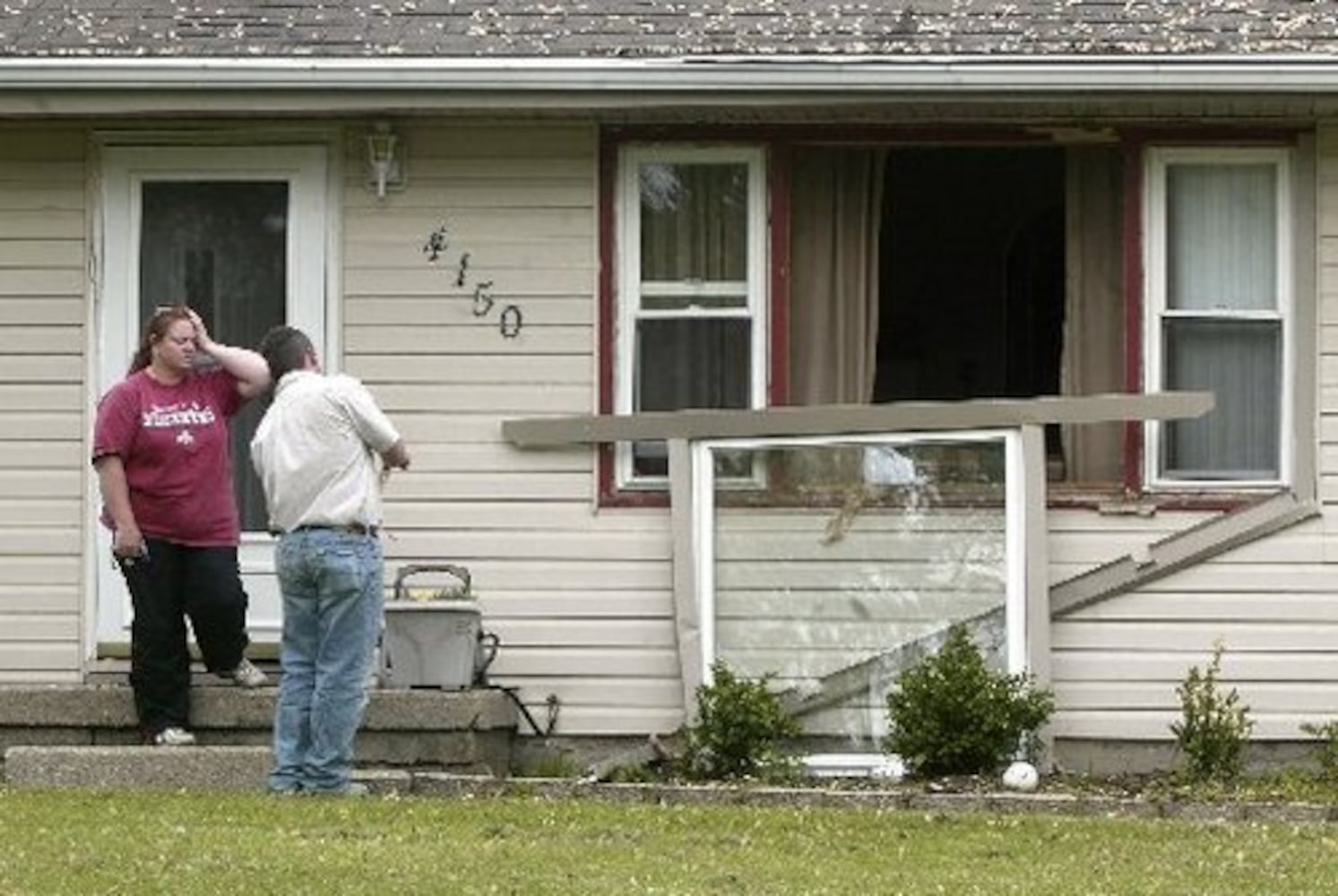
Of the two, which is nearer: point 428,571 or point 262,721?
point 262,721

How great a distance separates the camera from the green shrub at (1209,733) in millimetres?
14312

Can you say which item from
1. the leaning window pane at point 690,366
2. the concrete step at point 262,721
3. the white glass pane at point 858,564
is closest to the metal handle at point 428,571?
the concrete step at point 262,721

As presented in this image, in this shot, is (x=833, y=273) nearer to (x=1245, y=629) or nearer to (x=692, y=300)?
(x=692, y=300)

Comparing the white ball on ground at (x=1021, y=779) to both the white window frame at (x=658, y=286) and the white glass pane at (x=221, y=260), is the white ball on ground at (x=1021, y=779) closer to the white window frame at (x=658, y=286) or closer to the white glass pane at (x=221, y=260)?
the white window frame at (x=658, y=286)

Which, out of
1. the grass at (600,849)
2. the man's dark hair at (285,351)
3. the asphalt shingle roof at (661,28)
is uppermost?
the asphalt shingle roof at (661,28)

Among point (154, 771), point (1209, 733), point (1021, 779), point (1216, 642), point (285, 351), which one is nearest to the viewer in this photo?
point (285, 351)

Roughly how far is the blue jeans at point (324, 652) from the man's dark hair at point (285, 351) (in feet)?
2.14

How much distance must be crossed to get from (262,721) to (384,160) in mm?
2496

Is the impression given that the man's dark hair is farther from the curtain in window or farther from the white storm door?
the curtain in window

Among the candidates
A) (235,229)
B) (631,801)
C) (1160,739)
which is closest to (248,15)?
(235,229)

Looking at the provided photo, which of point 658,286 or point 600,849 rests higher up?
point 658,286

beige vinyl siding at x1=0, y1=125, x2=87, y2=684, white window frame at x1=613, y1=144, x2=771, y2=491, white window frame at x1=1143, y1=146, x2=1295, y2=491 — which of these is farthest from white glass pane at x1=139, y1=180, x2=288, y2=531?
white window frame at x1=1143, y1=146, x2=1295, y2=491

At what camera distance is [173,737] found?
46.2ft

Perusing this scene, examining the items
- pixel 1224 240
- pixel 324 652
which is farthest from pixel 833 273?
pixel 324 652
